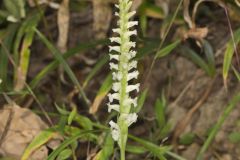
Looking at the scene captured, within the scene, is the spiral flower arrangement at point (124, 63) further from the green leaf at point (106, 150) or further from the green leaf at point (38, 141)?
the green leaf at point (38, 141)

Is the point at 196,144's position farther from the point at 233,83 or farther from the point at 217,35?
the point at 217,35

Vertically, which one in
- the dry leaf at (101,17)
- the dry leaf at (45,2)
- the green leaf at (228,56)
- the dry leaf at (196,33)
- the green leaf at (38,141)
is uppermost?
the dry leaf at (45,2)

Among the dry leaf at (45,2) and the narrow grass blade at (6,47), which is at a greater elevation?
the dry leaf at (45,2)

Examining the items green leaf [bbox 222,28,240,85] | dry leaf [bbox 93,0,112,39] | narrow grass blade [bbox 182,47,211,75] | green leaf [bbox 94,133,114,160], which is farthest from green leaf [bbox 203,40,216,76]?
green leaf [bbox 94,133,114,160]

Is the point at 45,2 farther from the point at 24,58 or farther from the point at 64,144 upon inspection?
the point at 64,144

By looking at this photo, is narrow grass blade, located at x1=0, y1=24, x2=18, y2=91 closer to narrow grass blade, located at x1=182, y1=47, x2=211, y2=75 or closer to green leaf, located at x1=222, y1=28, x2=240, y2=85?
narrow grass blade, located at x1=182, y1=47, x2=211, y2=75

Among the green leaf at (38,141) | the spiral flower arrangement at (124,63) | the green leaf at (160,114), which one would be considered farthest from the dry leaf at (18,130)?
the spiral flower arrangement at (124,63)
